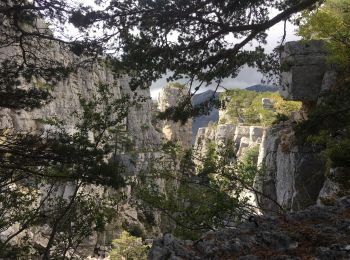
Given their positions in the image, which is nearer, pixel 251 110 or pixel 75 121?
pixel 75 121

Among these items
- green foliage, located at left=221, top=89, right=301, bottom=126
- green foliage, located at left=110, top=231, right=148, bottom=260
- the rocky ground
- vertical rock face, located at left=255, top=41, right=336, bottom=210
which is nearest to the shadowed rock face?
vertical rock face, located at left=255, top=41, right=336, bottom=210

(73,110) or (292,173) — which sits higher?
(73,110)

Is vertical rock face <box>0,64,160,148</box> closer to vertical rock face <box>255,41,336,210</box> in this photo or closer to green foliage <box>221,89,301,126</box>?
vertical rock face <box>255,41,336,210</box>

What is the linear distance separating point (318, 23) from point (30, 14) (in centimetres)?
1398

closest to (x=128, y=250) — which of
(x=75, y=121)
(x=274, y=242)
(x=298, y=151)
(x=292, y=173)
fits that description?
(x=292, y=173)

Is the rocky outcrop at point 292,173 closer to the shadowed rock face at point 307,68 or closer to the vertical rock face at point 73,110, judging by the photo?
the shadowed rock face at point 307,68

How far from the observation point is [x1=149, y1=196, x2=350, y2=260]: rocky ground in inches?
173

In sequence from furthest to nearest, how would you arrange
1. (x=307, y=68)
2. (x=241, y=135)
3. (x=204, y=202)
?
(x=241, y=135) → (x=307, y=68) → (x=204, y=202)

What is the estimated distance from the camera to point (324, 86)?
62.8ft

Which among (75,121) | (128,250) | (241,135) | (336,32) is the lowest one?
(128,250)

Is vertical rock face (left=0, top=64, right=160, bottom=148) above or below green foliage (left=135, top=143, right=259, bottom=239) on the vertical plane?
above

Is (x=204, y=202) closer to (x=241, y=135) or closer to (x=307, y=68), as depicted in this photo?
(x=307, y=68)

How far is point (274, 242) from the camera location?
4.81 meters

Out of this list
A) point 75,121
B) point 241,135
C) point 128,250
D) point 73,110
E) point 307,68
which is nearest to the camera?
point 307,68
